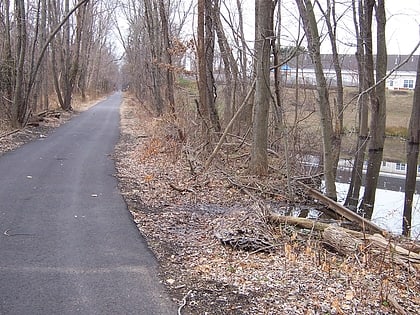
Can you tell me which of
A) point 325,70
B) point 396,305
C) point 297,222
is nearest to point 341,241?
point 297,222

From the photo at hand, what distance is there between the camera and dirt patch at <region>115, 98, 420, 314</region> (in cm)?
466

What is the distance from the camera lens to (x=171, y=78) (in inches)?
824

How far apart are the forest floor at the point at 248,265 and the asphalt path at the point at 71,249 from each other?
308mm

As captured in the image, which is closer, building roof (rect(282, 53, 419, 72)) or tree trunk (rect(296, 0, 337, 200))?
tree trunk (rect(296, 0, 337, 200))

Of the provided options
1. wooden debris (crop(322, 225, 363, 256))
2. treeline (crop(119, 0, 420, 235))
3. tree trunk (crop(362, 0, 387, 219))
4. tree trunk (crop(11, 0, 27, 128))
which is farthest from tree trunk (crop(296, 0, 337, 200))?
tree trunk (crop(11, 0, 27, 128))

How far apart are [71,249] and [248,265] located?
2237 millimetres

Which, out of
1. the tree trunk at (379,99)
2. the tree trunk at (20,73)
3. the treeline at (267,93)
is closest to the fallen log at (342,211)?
the treeline at (267,93)

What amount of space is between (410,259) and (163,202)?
4809 millimetres

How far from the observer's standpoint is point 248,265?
5.72m

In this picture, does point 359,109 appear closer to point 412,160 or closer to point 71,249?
point 412,160

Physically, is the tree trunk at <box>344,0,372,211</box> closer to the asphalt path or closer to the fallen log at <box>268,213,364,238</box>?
the fallen log at <box>268,213,364,238</box>

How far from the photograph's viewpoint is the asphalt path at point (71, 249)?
458cm

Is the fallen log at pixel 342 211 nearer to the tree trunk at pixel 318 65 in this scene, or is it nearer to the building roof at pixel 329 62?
the tree trunk at pixel 318 65

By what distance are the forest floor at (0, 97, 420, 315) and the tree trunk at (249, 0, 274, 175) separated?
1441 millimetres
